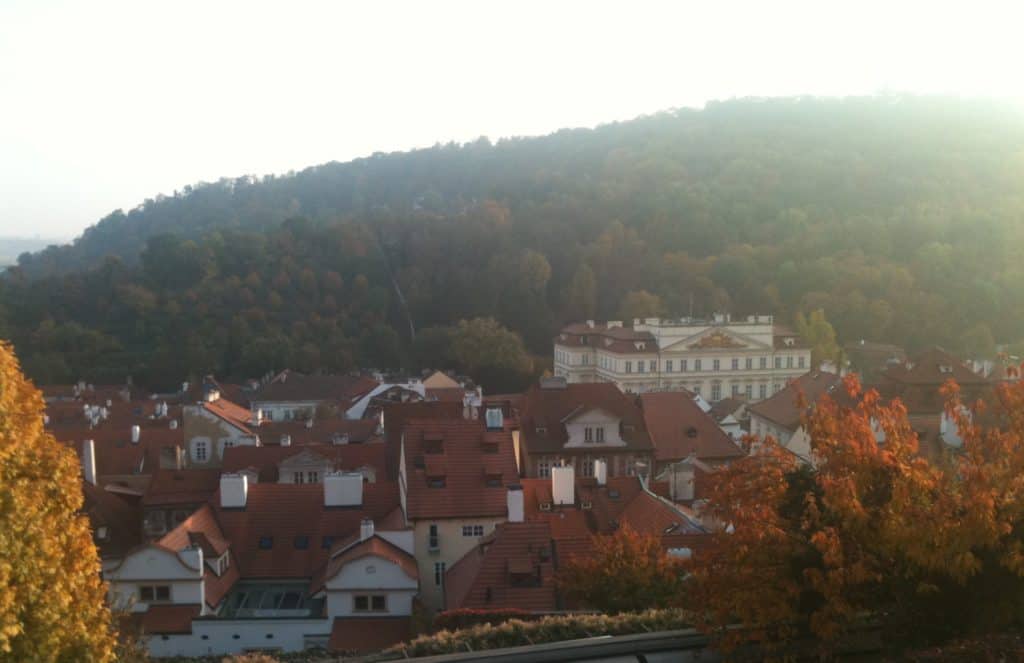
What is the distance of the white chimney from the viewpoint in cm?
2577

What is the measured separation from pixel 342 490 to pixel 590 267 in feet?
257

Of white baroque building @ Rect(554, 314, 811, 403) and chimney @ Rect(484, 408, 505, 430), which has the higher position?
chimney @ Rect(484, 408, 505, 430)

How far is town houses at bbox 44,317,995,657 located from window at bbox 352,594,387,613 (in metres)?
0.03

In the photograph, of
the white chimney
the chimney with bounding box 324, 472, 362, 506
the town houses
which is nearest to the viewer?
the town houses

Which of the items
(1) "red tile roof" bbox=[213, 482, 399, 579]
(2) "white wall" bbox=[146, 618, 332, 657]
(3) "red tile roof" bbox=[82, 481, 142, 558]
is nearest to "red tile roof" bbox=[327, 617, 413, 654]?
(2) "white wall" bbox=[146, 618, 332, 657]

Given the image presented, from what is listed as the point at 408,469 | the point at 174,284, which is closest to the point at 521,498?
the point at 408,469

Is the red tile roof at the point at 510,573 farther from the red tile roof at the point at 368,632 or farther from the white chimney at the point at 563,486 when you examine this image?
the white chimney at the point at 563,486

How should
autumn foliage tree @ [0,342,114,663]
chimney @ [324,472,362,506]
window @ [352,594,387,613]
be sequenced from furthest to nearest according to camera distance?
1. chimney @ [324,472,362,506]
2. window @ [352,594,387,613]
3. autumn foliage tree @ [0,342,114,663]

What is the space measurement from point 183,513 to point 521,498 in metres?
9.79

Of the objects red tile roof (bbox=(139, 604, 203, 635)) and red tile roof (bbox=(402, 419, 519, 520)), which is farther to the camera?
red tile roof (bbox=(402, 419, 519, 520))

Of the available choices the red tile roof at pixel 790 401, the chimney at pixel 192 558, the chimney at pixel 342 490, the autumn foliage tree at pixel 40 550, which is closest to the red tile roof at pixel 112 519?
the chimney at pixel 192 558

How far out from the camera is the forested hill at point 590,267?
8275cm

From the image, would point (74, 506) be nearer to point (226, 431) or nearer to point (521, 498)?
point (521, 498)

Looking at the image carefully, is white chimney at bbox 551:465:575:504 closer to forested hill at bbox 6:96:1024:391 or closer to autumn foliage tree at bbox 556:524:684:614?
autumn foliage tree at bbox 556:524:684:614
